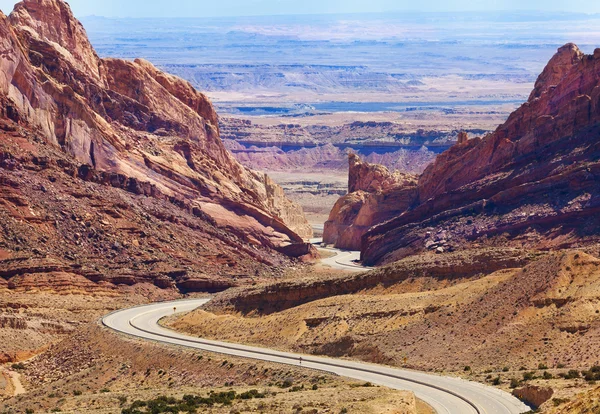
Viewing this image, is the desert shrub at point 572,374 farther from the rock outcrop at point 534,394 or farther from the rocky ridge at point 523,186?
the rocky ridge at point 523,186

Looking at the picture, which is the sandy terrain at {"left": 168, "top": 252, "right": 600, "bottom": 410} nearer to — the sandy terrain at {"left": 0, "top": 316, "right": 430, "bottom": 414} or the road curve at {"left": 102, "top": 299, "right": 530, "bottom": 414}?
the road curve at {"left": 102, "top": 299, "right": 530, "bottom": 414}

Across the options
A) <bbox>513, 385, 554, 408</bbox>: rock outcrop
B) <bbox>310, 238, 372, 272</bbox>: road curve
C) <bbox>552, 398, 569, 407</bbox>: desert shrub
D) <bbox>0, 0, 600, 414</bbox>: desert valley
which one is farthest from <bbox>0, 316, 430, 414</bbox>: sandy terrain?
<bbox>310, 238, 372, 272</bbox>: road curve

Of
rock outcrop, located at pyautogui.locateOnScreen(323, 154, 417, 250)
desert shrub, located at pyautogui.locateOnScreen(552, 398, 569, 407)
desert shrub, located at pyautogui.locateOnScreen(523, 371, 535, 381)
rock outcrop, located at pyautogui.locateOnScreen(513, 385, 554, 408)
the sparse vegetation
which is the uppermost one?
desert shrub, located at pyautogui.locateOnScreen(552, 398, 569, 407)

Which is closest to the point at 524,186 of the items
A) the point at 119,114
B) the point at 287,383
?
the point at 119,114

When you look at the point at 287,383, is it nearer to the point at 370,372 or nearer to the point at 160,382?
the point at 370,372

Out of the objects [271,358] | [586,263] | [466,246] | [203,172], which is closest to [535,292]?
[586,263]

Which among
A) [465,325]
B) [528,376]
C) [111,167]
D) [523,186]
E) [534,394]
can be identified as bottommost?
[465,325]
